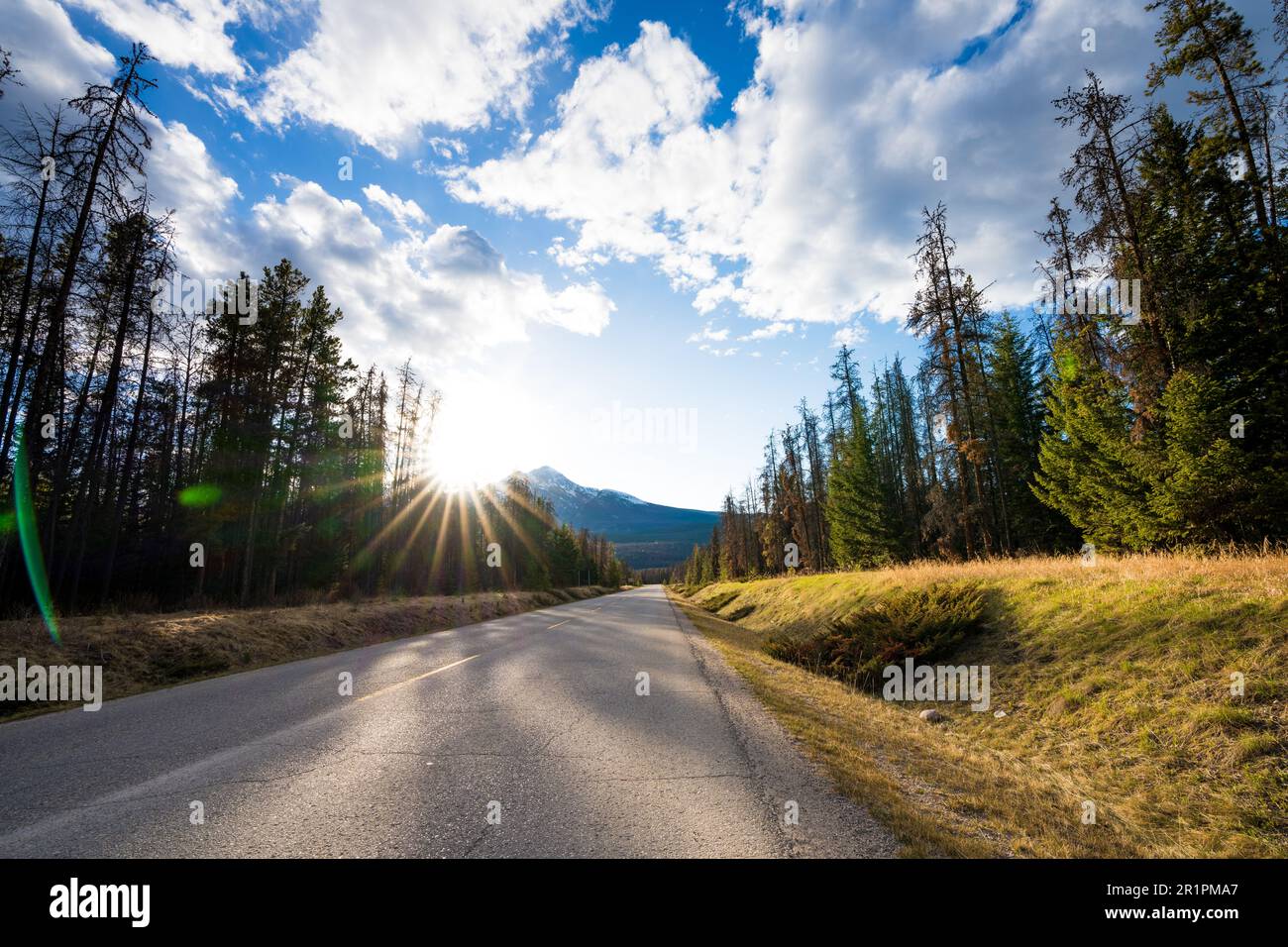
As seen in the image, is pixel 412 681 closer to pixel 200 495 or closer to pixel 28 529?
pixel 28 529

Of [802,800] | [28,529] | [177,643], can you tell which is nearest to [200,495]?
[28,529]

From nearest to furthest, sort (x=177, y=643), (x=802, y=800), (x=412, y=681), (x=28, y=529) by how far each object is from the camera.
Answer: (x=802, y=800) → (x=412, y=681) → (x=177, y=643) → (x=28, y=529)

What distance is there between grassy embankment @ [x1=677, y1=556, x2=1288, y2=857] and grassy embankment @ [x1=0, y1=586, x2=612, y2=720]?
462 inches

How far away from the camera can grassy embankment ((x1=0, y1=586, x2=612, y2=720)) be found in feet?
30.8

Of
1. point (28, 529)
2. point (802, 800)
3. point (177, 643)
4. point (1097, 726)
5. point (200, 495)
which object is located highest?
point (200, 495)

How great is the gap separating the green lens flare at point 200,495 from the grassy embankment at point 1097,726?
26626mm

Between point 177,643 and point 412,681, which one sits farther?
point 177,643

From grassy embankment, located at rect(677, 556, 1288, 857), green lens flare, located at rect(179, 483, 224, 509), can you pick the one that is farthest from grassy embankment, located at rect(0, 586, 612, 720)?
grassy embankment, located at rect(677, 556, 1288, 857)

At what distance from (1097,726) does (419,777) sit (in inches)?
357

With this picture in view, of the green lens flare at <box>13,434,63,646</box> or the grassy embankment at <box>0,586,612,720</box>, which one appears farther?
the green lens flare at <box>13,434,63,646</box>

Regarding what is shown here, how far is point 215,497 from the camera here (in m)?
24.2

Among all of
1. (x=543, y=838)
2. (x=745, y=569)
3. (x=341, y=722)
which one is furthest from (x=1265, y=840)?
(x=745, y=569)

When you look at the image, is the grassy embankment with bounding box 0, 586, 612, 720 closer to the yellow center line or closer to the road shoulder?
the yellow center line

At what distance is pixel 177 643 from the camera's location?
36.9 ft
